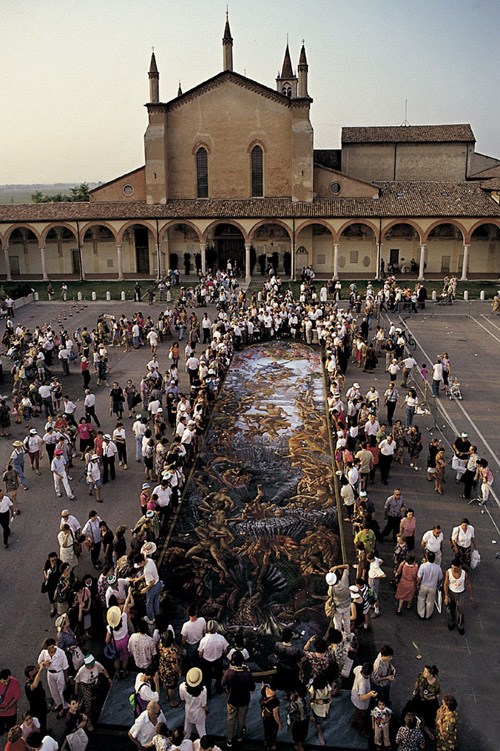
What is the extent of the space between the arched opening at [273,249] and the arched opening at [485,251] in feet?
41.1

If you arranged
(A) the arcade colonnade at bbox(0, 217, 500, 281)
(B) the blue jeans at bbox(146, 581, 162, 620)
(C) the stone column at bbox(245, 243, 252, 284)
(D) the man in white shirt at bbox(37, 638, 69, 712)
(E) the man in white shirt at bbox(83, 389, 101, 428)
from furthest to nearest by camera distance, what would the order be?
1. (A) the arcade colonnade at bbox(0, 217, 500, 281)
2. (C) the stone column at bbox(245, 243, 252, 284)
3. (E) the man in white shirt at bbox(83, 389, 101, 428)
4. (B) the blue jeans at bbox(146, 581, 162, 620)
5. (D) the man in white shirt at bbox(37, 638, 69, 712)

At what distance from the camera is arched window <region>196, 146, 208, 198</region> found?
5006cm

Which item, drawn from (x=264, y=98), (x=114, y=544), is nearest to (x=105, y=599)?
(x=114, y=544)

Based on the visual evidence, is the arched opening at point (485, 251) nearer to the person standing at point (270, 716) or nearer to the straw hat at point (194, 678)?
the person standing at point (270, 716)

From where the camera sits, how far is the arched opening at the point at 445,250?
162 ft

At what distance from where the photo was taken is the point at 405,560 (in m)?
12.3

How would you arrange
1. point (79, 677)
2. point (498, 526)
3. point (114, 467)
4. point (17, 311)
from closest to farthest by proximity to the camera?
point (79, 677)
point (498, 526)
point (114, 467)
point (17, 311)

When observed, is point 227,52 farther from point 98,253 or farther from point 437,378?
point 437,378

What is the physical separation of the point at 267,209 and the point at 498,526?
36.1 metres

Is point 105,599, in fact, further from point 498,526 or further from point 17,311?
point 17,311

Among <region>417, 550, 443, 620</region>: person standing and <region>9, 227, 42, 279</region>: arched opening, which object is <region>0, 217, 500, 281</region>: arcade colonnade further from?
<region>417, 550, 443, 620</region>: person standing

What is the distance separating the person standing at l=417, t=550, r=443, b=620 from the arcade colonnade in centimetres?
3630

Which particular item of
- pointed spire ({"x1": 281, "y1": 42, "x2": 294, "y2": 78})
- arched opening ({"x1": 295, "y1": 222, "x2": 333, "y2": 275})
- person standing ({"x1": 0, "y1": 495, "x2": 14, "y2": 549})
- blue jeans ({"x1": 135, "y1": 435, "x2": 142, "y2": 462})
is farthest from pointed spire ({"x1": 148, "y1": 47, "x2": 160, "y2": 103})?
person standing ({"x1": 0, "y1": 495, "x2": 14, "y2": 549})

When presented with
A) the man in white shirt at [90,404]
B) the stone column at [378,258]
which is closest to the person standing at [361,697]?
the man in white shirt at [90,404]
